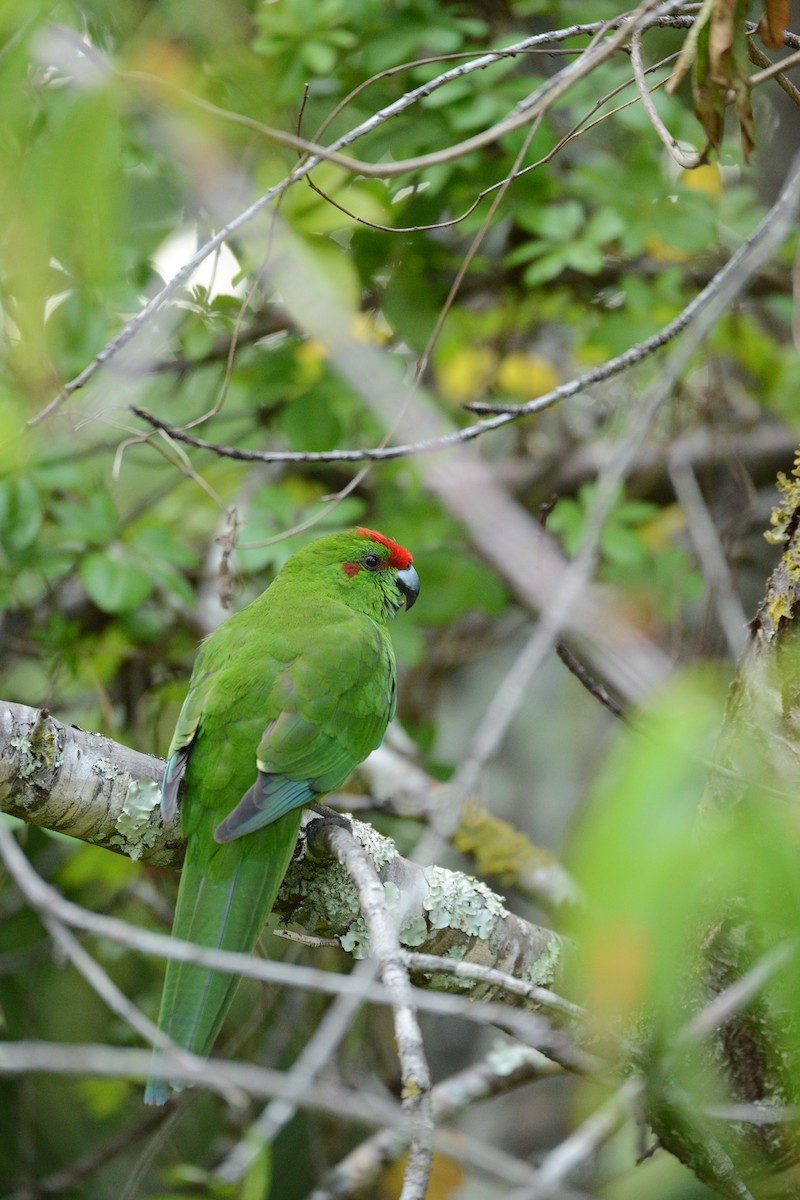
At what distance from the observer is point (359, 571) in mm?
2729

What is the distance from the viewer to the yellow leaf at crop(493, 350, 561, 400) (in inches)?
157

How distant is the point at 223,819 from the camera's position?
6.24 ft

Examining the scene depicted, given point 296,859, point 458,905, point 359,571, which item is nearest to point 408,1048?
point 458,905

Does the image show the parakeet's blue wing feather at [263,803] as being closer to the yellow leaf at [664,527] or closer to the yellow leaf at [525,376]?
the yellow leaf at [525,376]

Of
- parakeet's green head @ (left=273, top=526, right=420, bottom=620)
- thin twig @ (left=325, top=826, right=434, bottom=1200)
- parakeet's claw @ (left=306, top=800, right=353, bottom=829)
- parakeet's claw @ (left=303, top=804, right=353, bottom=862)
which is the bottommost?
thin twig @ (left=325, top=826, right=434, bottom=1200)

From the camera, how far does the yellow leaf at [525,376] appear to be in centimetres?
398

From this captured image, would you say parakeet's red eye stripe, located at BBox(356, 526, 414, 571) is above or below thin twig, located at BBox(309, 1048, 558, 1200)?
above

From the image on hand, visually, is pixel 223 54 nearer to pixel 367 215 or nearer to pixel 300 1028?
pixel 367 215

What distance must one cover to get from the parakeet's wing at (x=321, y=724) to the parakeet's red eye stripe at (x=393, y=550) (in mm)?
353

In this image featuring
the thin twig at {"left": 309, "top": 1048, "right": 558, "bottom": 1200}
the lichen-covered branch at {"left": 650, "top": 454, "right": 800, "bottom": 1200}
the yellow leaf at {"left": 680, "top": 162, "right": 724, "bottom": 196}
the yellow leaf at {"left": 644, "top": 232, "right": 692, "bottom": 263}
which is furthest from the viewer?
the yellow leaf at {"left": 644, "top": 232, "right": 692, "bottom": 263}

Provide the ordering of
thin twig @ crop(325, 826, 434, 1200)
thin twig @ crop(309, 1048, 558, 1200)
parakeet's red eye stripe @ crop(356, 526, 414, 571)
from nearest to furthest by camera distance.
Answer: thin twig @ crop(325, 826, 434, 1200) → thin twig @ crop(309, 1048, 558, 1200) → parakeet's red eye stripe @ crop(356, 526, 414, 571)

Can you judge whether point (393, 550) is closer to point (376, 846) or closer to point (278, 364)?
point (278, 364)

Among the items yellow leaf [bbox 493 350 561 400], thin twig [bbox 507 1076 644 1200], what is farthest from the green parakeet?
yellow leaf [bbox 493 350 561 400]

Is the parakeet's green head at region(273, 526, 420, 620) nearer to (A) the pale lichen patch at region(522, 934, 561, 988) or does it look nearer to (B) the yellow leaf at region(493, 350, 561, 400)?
(A) the pale lichen patch at region(522, 934, 561, 988)
